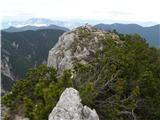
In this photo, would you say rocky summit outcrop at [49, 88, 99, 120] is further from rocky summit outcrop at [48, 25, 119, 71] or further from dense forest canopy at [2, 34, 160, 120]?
rocky summit outcrop at [48, 25, 119, 71]

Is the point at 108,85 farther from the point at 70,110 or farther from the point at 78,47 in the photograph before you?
the point at 70,110

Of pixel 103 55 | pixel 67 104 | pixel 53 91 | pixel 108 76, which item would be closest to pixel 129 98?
pixel 108 76

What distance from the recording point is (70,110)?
989 inches

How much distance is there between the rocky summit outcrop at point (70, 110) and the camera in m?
24.3

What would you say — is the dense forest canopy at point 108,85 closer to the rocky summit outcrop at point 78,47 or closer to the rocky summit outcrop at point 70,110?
the rocky summit outcrop at point 78,47

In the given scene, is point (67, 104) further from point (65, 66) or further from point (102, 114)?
point (65, 66)

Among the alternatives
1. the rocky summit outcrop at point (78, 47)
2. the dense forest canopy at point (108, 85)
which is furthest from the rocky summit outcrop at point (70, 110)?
the rocky summit outcrop at point (78, 47)

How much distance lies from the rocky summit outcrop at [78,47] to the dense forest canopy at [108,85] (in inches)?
58.2

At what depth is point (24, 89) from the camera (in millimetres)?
36094

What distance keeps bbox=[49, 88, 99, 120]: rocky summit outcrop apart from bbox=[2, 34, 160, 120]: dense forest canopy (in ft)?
10.5

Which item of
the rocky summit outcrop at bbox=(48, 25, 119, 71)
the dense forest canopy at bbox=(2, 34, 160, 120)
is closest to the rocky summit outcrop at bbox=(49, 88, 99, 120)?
the dense forest canopy at bbox=(2, 34, 160, 120)

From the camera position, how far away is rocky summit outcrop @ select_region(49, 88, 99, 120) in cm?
2431

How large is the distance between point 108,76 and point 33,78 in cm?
707

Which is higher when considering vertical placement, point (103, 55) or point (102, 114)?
point (103, 55)
